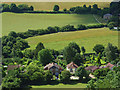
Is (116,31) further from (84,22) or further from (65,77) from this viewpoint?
(65,77)

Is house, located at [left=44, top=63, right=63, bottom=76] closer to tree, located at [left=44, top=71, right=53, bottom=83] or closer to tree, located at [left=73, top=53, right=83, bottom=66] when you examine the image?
tree, located at [left=73, top=53, right=83, bottom=66]

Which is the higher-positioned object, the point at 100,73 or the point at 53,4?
the point at 53,4

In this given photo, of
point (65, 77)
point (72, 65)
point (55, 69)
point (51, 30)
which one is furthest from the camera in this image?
point (51, 30)

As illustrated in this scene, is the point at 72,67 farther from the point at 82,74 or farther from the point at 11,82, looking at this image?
the point at 11,82

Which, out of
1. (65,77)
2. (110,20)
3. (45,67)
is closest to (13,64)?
(45,67)

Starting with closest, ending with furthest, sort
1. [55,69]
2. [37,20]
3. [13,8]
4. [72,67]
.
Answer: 1. [55,69]
2. [72,67]
3. [37,20]
4. [13,8]

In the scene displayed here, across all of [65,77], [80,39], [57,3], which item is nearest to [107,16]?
[57,3]

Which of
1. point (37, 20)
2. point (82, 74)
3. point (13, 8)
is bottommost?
point (82, 74)
